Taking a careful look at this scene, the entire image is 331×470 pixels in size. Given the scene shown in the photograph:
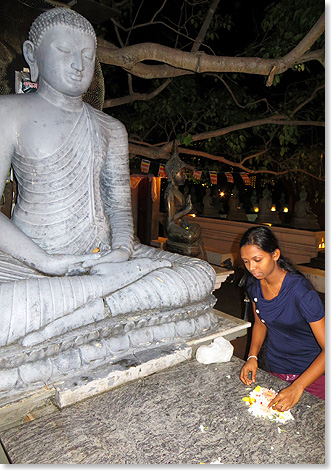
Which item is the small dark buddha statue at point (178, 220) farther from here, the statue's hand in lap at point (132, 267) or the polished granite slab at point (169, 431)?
the polished granite slab at point (169, 431)

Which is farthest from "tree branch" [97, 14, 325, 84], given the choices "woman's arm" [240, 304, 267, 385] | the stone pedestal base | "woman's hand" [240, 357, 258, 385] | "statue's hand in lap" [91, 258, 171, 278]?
"woman's hand" [240, 357, 258, 385]

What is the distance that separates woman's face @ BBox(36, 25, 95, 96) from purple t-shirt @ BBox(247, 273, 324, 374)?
1667mm

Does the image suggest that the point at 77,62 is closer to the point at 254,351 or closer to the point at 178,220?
the point at 254,351

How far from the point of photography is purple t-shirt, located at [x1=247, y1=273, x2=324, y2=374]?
6.30 ft

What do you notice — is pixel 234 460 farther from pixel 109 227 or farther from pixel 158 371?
pixel 109 227

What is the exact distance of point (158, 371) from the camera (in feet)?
6.37

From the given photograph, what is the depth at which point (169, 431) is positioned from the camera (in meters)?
1.50

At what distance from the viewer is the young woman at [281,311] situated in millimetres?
1910

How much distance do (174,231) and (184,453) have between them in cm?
439

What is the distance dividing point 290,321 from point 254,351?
30cm

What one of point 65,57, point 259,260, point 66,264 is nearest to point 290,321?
point 259,260

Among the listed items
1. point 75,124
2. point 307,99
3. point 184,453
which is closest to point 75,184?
point 75,124

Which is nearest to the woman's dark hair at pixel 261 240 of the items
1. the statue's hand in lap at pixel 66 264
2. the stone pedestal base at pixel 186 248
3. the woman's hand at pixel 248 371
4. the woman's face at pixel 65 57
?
the woman's hand at pixel 248 371

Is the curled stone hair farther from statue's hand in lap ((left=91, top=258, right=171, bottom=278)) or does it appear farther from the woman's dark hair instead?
the woman's dark hair
